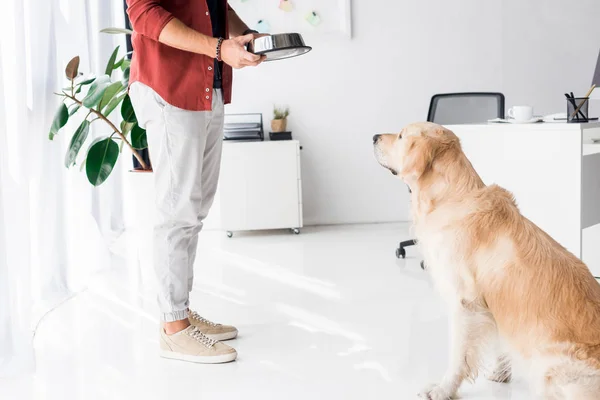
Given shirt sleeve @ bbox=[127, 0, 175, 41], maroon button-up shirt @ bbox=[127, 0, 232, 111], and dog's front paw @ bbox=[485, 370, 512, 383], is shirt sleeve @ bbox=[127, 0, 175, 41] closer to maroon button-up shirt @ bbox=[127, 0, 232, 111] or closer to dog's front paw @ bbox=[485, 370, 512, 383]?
maroon button-up shirt @ bbox=[127, 0, 232, 111]

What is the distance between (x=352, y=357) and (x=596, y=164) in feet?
4.07

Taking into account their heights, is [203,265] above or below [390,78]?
below

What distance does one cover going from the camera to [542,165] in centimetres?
272

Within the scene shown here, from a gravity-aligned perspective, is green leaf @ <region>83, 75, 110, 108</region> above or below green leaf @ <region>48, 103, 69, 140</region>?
above

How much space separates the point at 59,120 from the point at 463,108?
7.19 feet

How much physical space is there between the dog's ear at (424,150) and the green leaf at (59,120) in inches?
64.2

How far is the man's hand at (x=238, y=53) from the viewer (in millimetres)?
2125

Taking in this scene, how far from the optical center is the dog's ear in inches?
75.9

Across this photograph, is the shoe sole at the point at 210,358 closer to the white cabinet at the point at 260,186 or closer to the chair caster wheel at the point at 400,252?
the chair caster wheel at the point at 400,252

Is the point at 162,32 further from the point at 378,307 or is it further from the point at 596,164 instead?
the point at 596,164

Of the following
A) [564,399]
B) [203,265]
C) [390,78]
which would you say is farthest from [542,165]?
[390,78]

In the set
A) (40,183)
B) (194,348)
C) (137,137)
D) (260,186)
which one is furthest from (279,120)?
(194,348)

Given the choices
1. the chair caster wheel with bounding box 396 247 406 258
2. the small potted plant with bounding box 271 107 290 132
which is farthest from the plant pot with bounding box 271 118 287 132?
the chair caster wheel with bounding box 396 247 406 258

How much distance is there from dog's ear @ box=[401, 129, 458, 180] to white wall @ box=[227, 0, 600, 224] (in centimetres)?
305
